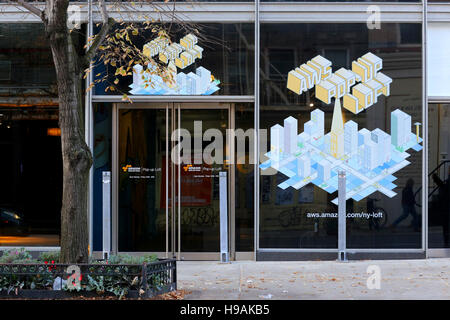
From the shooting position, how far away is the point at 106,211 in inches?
448

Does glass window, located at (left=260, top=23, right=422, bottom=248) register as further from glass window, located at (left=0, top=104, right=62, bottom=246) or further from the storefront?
glass window, located at (left=0, top=104, right=62, bottom=246)

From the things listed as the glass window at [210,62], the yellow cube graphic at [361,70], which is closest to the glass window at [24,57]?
the glass window at [210,62]

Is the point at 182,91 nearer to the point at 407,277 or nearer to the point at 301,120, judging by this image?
the point at 301,120

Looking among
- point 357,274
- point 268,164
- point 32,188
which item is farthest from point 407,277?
point 32,188

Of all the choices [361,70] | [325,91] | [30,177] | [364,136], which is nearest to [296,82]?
[325,91]

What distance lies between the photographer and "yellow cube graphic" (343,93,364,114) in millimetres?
11727

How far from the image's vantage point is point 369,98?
11758mm

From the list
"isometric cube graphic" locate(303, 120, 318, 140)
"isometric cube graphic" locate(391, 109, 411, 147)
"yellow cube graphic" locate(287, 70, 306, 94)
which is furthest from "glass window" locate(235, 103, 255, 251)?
"isometric cube graphic" locate(391, 109, 411, 147)

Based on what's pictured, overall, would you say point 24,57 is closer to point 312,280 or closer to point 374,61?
point 374,61

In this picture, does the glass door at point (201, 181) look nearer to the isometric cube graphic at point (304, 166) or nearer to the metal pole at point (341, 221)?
the isometric cube graphic at point (304, 166)

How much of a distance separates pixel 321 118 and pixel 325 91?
21.8 inches

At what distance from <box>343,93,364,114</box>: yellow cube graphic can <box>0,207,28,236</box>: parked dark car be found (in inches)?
279

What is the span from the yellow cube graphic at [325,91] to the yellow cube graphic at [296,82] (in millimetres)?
318

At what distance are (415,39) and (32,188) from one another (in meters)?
8.43
